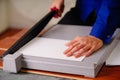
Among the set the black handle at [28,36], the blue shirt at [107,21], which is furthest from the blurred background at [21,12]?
the blue shirt at [107,21]

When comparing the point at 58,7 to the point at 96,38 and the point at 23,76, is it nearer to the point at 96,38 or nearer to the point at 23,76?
the point at 96,38

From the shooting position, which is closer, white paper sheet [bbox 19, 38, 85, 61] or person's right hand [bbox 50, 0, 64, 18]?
white paper sheet [bbox 19, 38, 85, 61]

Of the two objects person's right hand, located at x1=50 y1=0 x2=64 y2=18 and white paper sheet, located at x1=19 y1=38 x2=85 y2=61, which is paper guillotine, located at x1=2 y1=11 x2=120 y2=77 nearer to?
white paper sheet, located at x1=19 y1=38 x2=85 y2=61

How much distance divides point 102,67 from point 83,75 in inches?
3.0

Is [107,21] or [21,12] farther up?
[107,21]

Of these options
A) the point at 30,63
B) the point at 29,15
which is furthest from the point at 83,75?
the point at 29,15

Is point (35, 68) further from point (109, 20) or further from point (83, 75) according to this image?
point (109, 20)

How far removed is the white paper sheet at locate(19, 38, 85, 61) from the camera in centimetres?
70

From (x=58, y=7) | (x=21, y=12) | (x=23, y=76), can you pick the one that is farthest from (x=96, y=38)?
(x=21, y=12)

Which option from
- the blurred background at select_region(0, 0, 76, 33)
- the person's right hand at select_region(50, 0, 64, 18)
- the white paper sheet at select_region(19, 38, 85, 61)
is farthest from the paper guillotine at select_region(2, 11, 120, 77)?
the blurred background at select_region(0, 0, 76, 33)

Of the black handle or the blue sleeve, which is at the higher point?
the blue sleeve

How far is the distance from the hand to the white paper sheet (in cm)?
2

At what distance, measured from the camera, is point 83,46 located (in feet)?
2.46

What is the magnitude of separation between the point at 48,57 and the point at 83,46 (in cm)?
12
